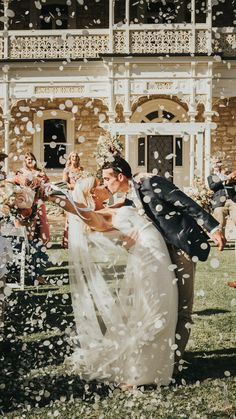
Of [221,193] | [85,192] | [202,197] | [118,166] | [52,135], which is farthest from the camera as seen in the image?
[52,135]

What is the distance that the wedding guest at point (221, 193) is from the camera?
11323 millimetres

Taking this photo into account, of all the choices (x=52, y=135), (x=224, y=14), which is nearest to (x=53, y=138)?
(x=52, y=135)

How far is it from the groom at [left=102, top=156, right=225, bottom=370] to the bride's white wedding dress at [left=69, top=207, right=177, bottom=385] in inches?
4.1

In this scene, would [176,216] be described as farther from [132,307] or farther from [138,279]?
[132,307]

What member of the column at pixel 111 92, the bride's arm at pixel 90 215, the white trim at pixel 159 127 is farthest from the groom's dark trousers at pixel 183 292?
the column at pixel 111 92

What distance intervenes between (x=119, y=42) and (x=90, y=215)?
618 inches

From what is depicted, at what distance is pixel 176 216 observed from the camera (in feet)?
14.9

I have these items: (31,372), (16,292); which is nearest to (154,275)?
(31,372)

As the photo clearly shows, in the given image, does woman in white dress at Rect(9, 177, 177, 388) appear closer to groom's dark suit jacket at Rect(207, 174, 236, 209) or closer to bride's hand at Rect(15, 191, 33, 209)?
bride's hand at Rect(15, 191, 33, 209)

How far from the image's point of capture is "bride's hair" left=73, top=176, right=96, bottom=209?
6010 mm

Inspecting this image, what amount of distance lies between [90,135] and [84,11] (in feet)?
14.3

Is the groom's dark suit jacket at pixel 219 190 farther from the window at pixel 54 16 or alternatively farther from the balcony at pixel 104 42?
the window at pixel 54 16

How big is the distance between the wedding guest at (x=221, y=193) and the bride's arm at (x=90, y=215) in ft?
20.5

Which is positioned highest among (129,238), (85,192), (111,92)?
(111,92)
